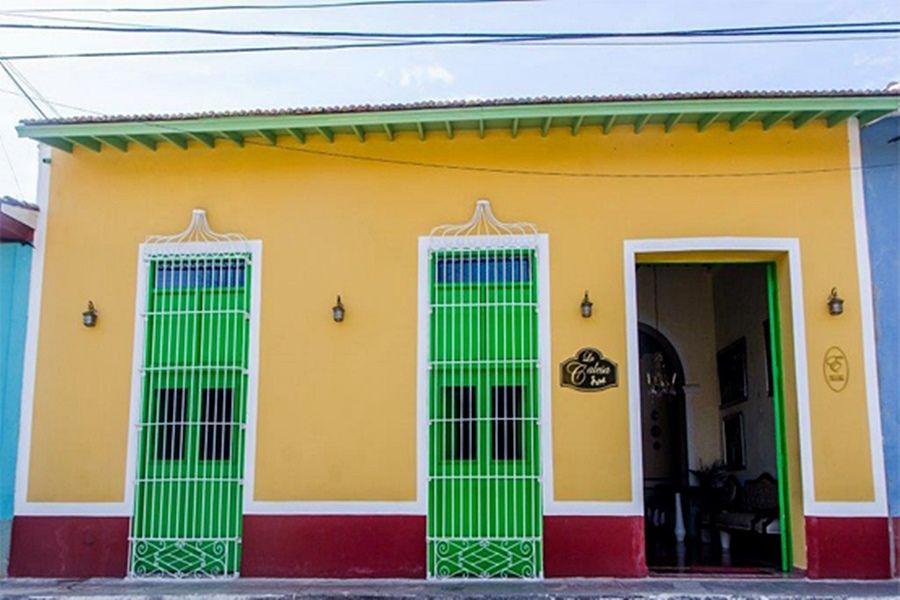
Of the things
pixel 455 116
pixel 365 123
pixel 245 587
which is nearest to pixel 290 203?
pixel 365 123

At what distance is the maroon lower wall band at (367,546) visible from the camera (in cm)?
787

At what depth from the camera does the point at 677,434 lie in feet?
41.7

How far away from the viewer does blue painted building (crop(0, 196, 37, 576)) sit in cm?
855

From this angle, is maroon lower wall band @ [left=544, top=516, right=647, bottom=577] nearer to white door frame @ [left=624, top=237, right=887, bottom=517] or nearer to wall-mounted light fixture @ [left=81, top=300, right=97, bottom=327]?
white door frame @ [left=624, top=237, right=887, bottom=517]

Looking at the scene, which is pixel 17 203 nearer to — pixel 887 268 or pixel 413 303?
pixel 413 303

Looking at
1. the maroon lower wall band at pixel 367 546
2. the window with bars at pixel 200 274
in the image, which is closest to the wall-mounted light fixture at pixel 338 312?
the window with bars at pixel 200 274

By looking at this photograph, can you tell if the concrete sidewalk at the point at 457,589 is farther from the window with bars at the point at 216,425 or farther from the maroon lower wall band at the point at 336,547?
the window with bars at the point at 216,425

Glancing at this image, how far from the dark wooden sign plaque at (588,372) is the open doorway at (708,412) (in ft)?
8.21

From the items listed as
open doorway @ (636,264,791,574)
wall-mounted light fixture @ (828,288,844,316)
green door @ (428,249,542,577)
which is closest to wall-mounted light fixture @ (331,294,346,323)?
green door @ (428,249,542,577)

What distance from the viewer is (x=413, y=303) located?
847 centimetres

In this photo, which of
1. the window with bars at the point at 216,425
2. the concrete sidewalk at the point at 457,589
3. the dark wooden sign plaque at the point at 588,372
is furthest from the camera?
the window with bars at the point at 216,425

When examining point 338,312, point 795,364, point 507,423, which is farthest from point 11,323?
point 795,364

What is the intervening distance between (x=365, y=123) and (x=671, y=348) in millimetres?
6128

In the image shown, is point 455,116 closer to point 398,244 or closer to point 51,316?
point 398,244
